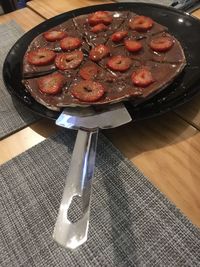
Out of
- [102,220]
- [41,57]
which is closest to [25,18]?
[41,57]

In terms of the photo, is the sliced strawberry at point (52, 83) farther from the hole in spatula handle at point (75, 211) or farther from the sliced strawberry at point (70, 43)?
the hole in spatula handle at point (75, 211)

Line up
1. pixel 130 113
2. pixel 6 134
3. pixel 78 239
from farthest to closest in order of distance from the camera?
pixel 6 134 → pixel 130 113 → pixel 78 239

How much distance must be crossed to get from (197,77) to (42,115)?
467 mm

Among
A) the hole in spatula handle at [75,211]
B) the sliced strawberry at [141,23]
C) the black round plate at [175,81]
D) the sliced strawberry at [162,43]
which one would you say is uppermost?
the sliced strawberry at [141,23]

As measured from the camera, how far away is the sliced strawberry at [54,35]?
3.77 feet

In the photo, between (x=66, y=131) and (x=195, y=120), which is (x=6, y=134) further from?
(x=195, y=120)

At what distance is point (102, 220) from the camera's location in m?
0.71

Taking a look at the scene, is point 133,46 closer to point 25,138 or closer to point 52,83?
point 52,83

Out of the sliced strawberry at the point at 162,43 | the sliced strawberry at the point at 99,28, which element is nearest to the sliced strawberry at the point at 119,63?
the sliced strawberry at the point at 162,43

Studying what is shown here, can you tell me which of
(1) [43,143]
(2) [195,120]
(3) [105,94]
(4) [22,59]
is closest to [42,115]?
(1) [43,143]

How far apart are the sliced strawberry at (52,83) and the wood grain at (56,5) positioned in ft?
2.24

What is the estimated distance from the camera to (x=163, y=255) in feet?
2.10

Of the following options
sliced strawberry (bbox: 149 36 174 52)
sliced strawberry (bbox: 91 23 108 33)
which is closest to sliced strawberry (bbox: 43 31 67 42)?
sliced strawberry (bbox: 91 23 108 33)

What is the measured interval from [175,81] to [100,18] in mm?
445
